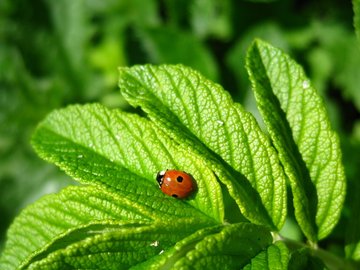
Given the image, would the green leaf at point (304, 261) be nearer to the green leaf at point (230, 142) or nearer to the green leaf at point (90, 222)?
the green leaf at point (230, 142)

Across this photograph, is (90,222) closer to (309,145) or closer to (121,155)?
(121,155)

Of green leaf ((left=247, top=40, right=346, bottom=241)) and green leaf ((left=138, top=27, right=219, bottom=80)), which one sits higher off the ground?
green leaf ((left=138, top=27, right=219, bottom=80))

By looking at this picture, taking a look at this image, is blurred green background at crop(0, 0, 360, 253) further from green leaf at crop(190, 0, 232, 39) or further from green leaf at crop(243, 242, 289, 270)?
green leaf at crop(243, 242, 289, 270)

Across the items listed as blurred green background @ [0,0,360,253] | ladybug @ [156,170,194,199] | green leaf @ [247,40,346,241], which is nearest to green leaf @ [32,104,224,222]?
ladybug @ [156,170,194,199]

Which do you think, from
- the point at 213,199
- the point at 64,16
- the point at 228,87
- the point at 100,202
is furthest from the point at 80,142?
the point at 64,16

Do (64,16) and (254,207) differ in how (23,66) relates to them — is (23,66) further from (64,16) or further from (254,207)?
(254,207)

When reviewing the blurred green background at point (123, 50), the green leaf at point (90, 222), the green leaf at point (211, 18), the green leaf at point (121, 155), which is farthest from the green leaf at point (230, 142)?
the green leaf at point (211, 18)
